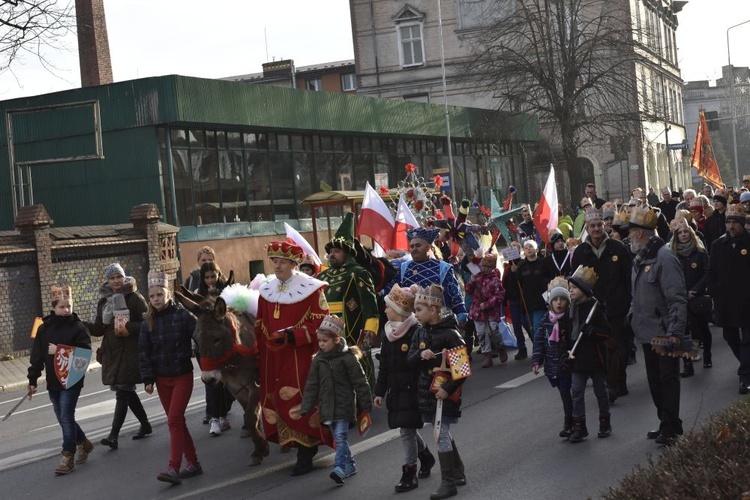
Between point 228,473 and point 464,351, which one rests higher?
point 464,351

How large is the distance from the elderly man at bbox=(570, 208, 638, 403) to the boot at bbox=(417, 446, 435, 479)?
318 centimetres

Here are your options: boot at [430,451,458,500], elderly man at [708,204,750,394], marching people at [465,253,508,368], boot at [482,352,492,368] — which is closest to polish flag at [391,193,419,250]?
marching people at [465,253,508,368]

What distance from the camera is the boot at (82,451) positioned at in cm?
1065

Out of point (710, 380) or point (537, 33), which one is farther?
point (537, 33)

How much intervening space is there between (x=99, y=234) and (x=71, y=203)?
6702mm

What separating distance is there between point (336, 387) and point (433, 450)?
1.54 meters

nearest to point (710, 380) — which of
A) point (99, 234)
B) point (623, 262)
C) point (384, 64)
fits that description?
point (623, 262)

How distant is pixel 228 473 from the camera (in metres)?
9.71

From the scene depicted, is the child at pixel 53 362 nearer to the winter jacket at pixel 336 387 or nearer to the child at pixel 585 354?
the winter jacket at pixel 336 387

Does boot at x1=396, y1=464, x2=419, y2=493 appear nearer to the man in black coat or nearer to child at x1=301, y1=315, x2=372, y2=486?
child at x1=301, y1=315, x2=372, y2=486

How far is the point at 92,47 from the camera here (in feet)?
127

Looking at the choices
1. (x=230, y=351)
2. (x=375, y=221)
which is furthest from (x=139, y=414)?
(x=375, y=221)

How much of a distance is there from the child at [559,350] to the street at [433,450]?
1.18 ft

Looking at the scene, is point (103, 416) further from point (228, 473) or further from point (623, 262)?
point (623, 262)
